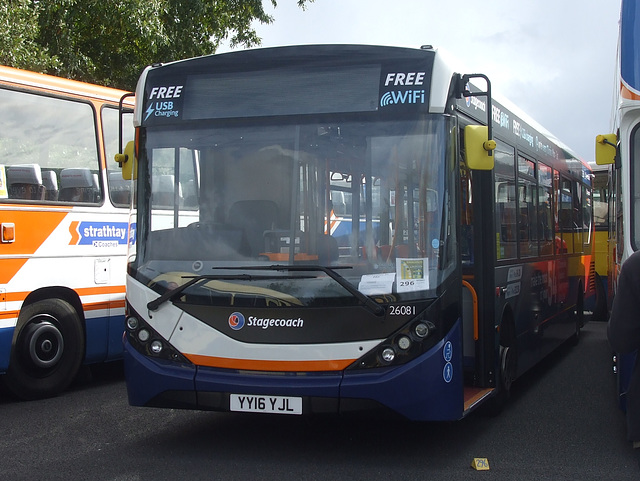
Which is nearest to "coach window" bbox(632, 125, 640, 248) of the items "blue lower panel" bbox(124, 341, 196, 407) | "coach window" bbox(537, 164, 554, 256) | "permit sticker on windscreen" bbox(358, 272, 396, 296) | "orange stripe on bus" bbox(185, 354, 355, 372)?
"permit sticker on windscreen" bbox(358, 272, 396, 296)

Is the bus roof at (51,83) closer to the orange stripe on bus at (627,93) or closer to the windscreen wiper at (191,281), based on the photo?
the windscreen wiper at (191,281)

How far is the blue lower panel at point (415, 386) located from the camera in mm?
5992

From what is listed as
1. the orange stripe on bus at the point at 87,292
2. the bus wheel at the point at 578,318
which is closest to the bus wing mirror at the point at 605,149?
the orange stripe on bus at the point at 87,292

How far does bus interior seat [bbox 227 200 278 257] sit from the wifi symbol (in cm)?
104

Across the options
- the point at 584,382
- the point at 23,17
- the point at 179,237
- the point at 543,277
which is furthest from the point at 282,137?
the point at 23,17

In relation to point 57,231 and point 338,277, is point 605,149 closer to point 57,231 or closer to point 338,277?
point 338,277

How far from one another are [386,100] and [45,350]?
4.67 m

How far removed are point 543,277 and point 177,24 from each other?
10383 mm

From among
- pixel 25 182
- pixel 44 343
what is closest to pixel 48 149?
pixel 25 182

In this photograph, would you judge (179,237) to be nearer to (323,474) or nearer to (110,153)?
(323,474)

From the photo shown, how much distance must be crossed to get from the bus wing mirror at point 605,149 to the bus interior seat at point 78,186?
5.16 m

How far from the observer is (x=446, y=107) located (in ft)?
20.7

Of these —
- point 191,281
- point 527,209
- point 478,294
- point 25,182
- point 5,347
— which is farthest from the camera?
point 527,209

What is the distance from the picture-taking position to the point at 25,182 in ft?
28.7
